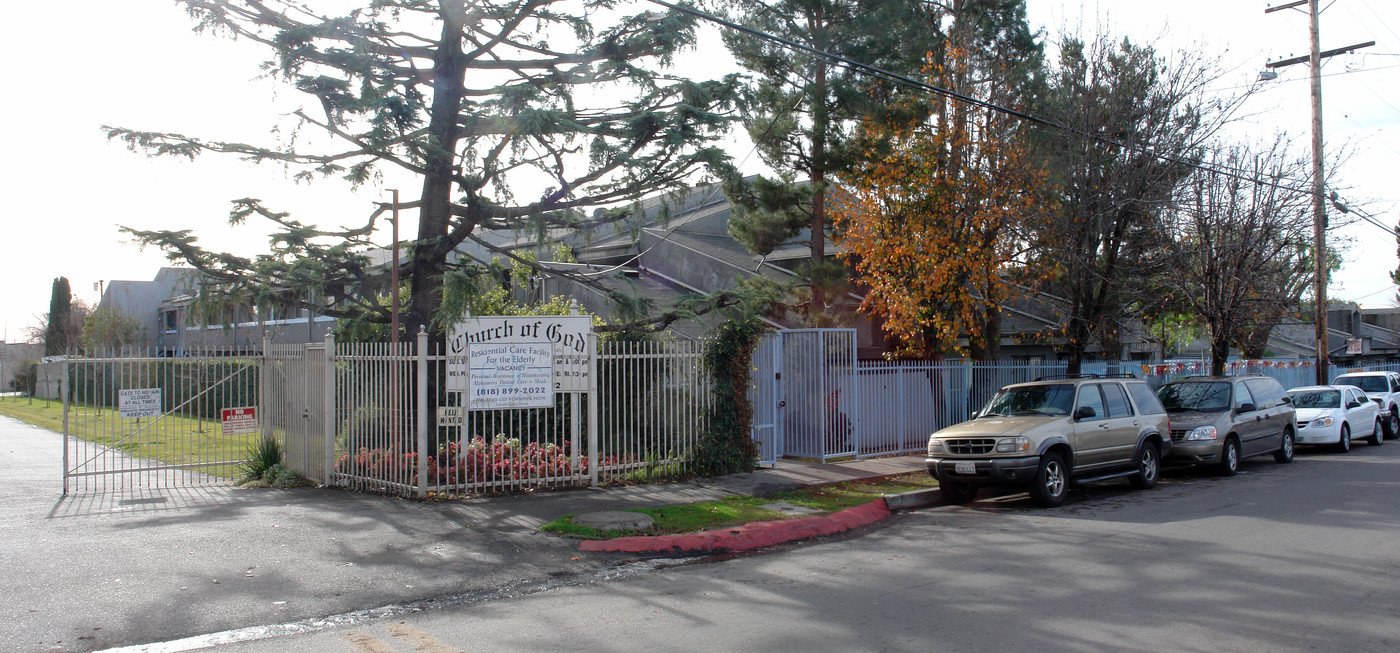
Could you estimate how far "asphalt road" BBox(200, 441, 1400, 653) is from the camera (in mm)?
5793

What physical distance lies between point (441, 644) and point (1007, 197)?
14587 mm

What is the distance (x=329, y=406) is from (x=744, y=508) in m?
5.91

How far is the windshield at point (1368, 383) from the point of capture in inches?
886

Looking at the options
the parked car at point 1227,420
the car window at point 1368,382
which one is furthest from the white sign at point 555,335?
the car window at point 1368,382

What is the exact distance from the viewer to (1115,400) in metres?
12.8

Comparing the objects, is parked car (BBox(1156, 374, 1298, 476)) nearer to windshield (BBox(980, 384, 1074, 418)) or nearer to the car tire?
windshield (BBox(980, 384, 1074, 418))

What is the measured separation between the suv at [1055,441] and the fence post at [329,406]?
8.35 meters

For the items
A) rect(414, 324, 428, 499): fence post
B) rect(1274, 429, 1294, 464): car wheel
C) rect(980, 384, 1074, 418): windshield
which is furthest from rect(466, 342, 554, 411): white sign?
rect(1274, 429, 1294, 464): car wheel

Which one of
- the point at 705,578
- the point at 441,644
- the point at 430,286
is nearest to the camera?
the point at 441,644

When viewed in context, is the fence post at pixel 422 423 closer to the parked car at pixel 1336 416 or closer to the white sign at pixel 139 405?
the white sign at pixel 139 405

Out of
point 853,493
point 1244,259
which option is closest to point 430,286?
point 853,493

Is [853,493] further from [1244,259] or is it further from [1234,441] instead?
[1244,259]

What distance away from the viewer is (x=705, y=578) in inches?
311

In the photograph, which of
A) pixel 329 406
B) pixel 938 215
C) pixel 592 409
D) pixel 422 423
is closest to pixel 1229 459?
pixel 938 215
